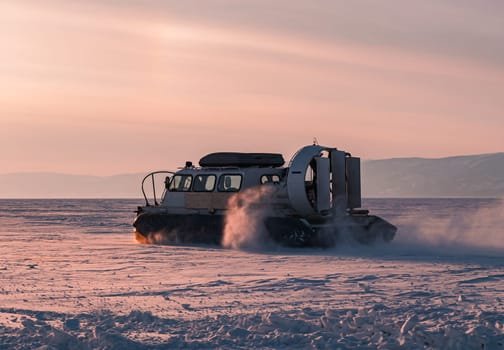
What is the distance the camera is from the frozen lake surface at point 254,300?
7.16 meters

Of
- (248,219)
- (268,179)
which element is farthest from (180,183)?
(248,219)

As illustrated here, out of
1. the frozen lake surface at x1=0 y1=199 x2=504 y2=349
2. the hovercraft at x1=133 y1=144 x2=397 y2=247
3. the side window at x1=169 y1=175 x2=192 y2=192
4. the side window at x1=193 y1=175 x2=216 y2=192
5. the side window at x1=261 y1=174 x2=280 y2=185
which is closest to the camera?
the frozen lake surface at x1=0 y1=199 x2=504 y2=349

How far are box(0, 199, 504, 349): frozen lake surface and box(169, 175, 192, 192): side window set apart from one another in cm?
388

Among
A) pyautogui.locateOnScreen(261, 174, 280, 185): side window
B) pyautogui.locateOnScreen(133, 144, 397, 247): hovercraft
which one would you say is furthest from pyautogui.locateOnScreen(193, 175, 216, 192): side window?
pyautogui.locateOnScreen(261, 174, 280, 185): side window

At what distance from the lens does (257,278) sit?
39.1 feet

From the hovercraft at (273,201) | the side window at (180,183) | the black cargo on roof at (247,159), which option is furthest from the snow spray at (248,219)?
the side window at (180,183)

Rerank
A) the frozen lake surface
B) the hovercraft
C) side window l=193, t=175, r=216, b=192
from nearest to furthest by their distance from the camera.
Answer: the frozen lake surface < the hovercraft < side window l=193, t=175, r=216, b=192

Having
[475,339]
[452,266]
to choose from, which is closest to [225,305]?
[475,339]

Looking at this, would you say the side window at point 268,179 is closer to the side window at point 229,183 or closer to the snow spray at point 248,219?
the snow spray at point 248,219

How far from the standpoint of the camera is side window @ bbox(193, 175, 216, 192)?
19984 mm

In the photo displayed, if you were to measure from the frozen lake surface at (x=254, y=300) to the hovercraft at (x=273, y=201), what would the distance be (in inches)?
60.2

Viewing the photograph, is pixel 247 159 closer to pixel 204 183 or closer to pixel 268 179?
pixel 268 179

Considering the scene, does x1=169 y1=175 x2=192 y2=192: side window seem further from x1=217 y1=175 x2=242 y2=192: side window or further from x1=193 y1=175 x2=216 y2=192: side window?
x1=217 y1=175 x2=242 y2=192: side window

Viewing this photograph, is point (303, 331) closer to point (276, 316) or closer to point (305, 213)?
point (276, 316)
